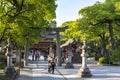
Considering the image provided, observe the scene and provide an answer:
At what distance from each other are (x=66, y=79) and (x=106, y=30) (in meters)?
24.4

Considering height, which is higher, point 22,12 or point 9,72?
point 22,12

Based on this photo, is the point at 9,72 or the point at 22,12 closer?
the point at 22,12

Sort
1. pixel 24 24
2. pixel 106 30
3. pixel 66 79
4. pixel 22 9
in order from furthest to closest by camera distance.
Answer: pixel 106 30
pixel 66 79
pixel 24 24
pixel 22 9

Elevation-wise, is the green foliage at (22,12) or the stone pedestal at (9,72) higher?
the green foliage at (22,12)

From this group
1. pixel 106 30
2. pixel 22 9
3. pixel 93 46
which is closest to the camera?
pixel 22 9

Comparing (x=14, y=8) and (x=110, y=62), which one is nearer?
(x=14, y=8)

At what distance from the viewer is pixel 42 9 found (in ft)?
71.5

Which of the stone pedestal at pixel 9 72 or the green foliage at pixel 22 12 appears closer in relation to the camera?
the green foliage at pixel 22 12

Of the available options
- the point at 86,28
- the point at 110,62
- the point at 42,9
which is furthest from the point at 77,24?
the point at 42,9

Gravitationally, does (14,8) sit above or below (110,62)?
above

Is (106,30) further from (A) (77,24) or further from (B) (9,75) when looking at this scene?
(B) (9,75)

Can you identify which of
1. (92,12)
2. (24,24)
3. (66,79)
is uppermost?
(92,12)

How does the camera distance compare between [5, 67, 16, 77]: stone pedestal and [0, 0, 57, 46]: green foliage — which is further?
[5, 67, 16, 77]: stone pedestal

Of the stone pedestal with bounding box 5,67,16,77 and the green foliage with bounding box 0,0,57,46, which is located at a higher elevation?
the green foliage with bounding box 0,0,57,46
